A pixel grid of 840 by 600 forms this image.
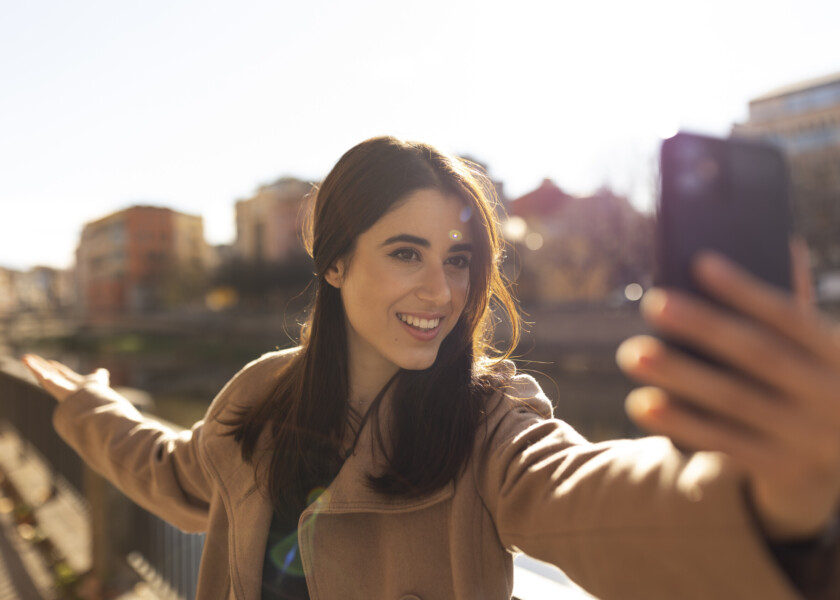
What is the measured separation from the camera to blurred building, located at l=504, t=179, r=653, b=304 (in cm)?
2497

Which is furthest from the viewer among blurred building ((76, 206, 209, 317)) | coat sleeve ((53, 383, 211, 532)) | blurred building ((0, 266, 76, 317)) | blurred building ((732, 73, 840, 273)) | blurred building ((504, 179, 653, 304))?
blurred building ((0, 266, 76, 317))

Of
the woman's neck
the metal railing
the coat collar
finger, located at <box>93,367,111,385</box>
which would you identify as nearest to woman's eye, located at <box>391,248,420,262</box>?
the woman's neck

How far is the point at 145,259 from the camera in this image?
168 feet

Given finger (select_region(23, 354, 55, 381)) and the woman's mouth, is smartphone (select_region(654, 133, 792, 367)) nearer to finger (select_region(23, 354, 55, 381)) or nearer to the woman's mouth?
the woman's mouth

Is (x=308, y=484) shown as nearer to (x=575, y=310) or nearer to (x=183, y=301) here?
(x=575, y=310)

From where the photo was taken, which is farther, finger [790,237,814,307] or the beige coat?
Result: the beige coat

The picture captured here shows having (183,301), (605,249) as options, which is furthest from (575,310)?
(183,301)

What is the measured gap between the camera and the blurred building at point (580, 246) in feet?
81.9

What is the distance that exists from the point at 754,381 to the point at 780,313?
0.07 m

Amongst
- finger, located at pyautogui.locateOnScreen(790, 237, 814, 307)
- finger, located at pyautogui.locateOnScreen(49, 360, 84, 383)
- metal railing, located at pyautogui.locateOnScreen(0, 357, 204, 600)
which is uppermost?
finger, located at pyautogui.locateOnScreen(790, 237, 814, 307)

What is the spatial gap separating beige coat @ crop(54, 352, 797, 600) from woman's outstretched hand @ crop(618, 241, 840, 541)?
11 centimetres

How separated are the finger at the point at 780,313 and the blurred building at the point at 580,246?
913 inches

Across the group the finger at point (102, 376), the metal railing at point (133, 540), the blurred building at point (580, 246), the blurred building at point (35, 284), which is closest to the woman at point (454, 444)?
the finger at point (102, 376)

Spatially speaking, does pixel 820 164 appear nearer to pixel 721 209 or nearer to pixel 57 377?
pixel 57 377
